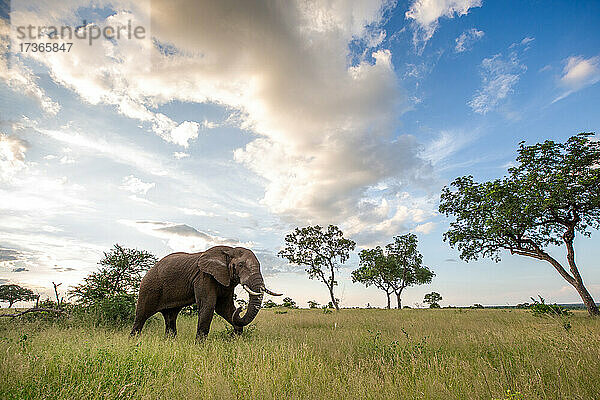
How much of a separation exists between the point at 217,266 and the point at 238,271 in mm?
664

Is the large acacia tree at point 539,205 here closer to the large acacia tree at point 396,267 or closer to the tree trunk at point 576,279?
the tree trunk at point 576,279

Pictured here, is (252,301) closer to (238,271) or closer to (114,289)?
(238,271)

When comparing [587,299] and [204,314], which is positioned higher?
[204,314]

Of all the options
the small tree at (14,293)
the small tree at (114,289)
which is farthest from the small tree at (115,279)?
the small tree at (14,293)

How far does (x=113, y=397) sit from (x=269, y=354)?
3.02m

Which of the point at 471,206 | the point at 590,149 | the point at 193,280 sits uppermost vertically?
the point at 590,149

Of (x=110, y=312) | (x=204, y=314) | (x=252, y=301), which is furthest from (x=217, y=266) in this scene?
(x=110, y=312)

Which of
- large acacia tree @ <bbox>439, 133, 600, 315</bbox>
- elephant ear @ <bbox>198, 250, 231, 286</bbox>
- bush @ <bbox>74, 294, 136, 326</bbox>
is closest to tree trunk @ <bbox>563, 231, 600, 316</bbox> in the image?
large acacia tree @ <bbox>439, 133, 600, 315</bbox>

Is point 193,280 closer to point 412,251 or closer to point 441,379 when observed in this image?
point 441,379

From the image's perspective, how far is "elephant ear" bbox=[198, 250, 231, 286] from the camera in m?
9.55

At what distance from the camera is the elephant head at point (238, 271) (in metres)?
9.20

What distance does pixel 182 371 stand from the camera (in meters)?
5.89

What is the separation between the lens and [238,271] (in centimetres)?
970

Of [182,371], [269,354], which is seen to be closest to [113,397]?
[182,371]
